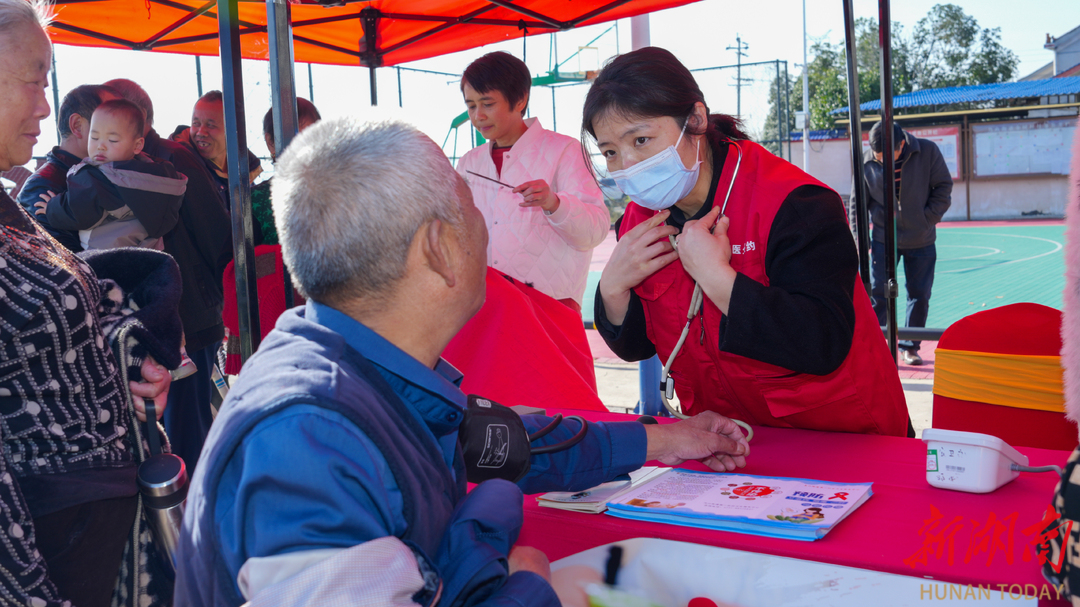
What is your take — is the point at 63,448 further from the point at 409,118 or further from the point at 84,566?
the point at 409,118

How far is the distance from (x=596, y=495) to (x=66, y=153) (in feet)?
9.83

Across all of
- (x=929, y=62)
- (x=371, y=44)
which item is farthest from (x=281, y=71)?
(x=929, y=62)

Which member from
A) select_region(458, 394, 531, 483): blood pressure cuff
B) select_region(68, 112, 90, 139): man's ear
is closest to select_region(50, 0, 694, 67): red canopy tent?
select_region(68, 112, 90, 139): man's ear

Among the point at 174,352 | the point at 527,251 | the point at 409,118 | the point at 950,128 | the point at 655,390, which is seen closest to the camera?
the point at 409,118

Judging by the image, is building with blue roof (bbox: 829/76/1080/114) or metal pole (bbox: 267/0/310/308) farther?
building with blue roof (bbox: 829/76/1080/114)

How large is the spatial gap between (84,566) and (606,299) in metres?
1.22

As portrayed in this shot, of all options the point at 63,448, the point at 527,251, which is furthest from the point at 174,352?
the point at 527,251

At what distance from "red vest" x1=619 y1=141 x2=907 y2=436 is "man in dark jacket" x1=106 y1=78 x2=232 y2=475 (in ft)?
7.45

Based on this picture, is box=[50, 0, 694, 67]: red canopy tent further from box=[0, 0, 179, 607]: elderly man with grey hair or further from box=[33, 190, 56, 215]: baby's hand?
box=[0, 0, 179, 607]: elderly man with grey hair

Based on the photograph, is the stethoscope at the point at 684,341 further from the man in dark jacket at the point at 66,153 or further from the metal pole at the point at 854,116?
the man in dark jacket at the point at 66,153

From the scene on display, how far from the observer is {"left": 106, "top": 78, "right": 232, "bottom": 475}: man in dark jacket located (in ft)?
10.3

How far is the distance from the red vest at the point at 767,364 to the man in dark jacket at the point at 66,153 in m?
2.69

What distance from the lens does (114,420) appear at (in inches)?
58.1

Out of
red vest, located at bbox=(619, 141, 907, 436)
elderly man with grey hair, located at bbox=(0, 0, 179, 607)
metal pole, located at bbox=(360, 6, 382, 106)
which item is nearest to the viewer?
elderly man with grey hair, located at bbox=(0, 0, 179, 607)
